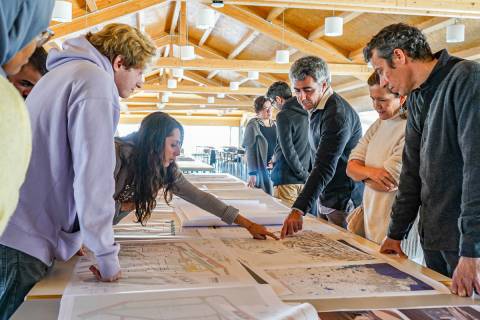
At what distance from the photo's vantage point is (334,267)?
4.33 ft

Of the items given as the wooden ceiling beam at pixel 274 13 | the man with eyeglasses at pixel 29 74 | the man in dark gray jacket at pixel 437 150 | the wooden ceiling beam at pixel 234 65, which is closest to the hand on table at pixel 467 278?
the man in dark gray jacket at pixel 437 150

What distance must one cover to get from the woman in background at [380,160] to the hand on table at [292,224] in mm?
316

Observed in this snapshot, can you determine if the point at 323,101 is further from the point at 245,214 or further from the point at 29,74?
the point at 29,74

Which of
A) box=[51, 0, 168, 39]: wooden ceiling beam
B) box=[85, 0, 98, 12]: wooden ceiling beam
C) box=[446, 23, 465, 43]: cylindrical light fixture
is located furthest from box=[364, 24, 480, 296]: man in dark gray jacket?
box=[51, 0, 168, 39]: wooden ceiling beam

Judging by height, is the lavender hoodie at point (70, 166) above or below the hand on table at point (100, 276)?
above

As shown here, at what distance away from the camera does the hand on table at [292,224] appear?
1.77 metres

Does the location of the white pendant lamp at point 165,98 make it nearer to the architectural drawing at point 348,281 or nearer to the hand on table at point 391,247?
the hand on table at point 391,247

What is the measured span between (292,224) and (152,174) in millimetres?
535

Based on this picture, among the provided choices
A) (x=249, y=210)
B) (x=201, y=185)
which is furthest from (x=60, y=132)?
(x=201, y=185)

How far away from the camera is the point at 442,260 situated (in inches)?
58.2

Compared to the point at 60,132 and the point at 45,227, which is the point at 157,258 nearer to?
the point at 45,227

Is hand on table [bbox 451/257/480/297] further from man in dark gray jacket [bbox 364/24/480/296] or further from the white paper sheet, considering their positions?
the white paper sheet

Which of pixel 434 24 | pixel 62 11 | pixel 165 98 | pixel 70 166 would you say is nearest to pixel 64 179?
pixel 70 166

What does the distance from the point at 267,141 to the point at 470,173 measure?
11.8 feet
